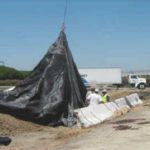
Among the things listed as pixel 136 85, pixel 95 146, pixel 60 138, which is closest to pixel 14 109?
pixel 60 138

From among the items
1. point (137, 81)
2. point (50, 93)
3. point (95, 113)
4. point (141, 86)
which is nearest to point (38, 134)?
point (50, 93)

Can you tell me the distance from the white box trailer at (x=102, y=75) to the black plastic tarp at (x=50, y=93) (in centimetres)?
3825

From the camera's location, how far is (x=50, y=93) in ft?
46.0

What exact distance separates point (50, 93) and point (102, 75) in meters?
40.9

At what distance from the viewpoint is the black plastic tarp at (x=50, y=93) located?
13258 millimetres

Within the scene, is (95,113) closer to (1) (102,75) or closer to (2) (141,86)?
(2) (141,86)

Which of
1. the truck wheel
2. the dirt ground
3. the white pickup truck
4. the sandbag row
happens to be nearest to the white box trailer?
the white pickup truck

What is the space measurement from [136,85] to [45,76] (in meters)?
38.1

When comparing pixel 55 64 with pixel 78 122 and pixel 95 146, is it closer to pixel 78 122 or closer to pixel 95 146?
pixel 78 122

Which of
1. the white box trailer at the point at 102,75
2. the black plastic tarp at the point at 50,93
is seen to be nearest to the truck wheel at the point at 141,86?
the white box trailer at the point at 102,75

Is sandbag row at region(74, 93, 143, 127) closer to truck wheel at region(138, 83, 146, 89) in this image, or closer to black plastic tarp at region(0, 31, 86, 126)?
black plastic tarp at region(0, 31, 86, 126)

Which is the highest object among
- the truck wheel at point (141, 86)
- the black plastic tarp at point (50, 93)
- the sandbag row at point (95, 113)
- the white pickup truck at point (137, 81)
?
the black plastic tarp at point (50, 93)

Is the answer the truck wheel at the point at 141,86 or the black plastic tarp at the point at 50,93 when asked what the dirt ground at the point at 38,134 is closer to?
the black plastic tarp at the point at 50,93

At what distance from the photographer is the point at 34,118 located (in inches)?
521
